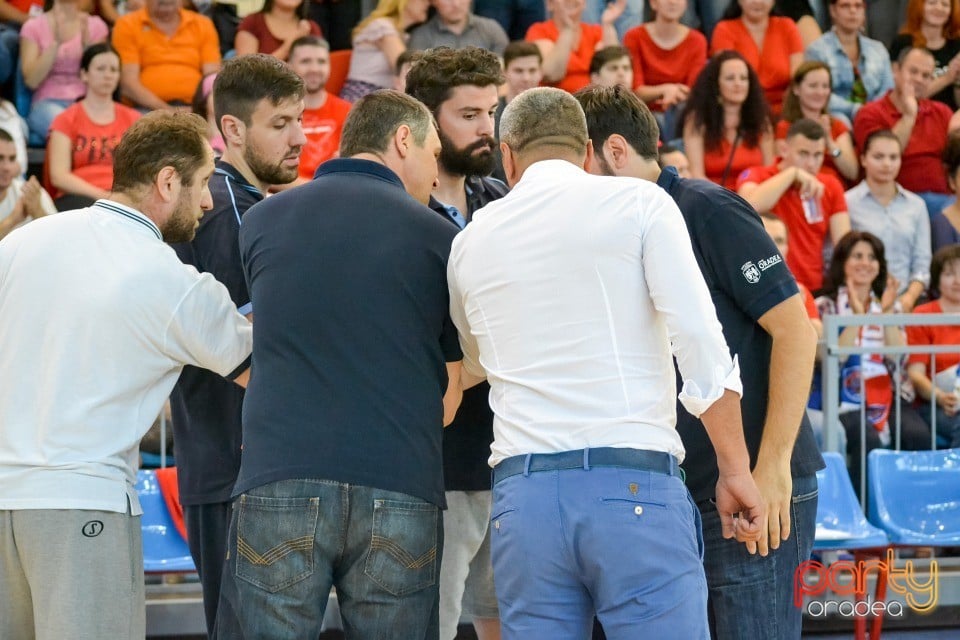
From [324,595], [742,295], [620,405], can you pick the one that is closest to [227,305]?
[324,595]

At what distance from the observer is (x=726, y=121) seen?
26.3 ft

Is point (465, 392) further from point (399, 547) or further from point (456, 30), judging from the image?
point (456, 30)

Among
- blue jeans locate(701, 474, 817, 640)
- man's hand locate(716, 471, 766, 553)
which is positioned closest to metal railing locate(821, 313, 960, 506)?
blue jeans locate(701, 474, 817, 640)

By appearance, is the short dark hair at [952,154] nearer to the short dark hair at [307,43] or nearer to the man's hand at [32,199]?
the short dark hair at [307,43]

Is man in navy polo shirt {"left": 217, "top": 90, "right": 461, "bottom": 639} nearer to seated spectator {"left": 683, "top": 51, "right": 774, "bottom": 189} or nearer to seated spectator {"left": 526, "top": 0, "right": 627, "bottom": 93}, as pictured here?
seated spectator {"left": 683, "top": 51, "right": 774, "bottom": 189}

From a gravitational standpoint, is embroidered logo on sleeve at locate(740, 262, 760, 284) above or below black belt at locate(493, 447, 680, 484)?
above

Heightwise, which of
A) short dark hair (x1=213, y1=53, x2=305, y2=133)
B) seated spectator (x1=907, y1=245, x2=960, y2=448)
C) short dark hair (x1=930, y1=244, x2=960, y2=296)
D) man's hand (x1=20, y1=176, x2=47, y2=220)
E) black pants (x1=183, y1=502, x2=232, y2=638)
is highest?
short dark hair (x1=213, y1=53, x2=305, y2=133)

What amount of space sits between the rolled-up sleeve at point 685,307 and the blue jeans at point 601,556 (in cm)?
22

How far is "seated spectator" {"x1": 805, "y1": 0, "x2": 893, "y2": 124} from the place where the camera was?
9.05 metres

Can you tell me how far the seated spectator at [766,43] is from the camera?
892 centimetres

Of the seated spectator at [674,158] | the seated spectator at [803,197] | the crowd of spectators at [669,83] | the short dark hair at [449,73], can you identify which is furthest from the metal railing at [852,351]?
the short dark hair at [449,73]

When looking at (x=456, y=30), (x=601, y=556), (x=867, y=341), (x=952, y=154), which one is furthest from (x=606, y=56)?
(x=601, y=556)

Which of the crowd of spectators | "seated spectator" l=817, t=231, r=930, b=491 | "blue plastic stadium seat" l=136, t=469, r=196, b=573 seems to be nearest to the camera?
"blue plastic stadium seat" l=136, t=469, r=196, b=573

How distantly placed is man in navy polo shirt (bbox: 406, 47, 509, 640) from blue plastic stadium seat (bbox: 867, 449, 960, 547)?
2500 mm
